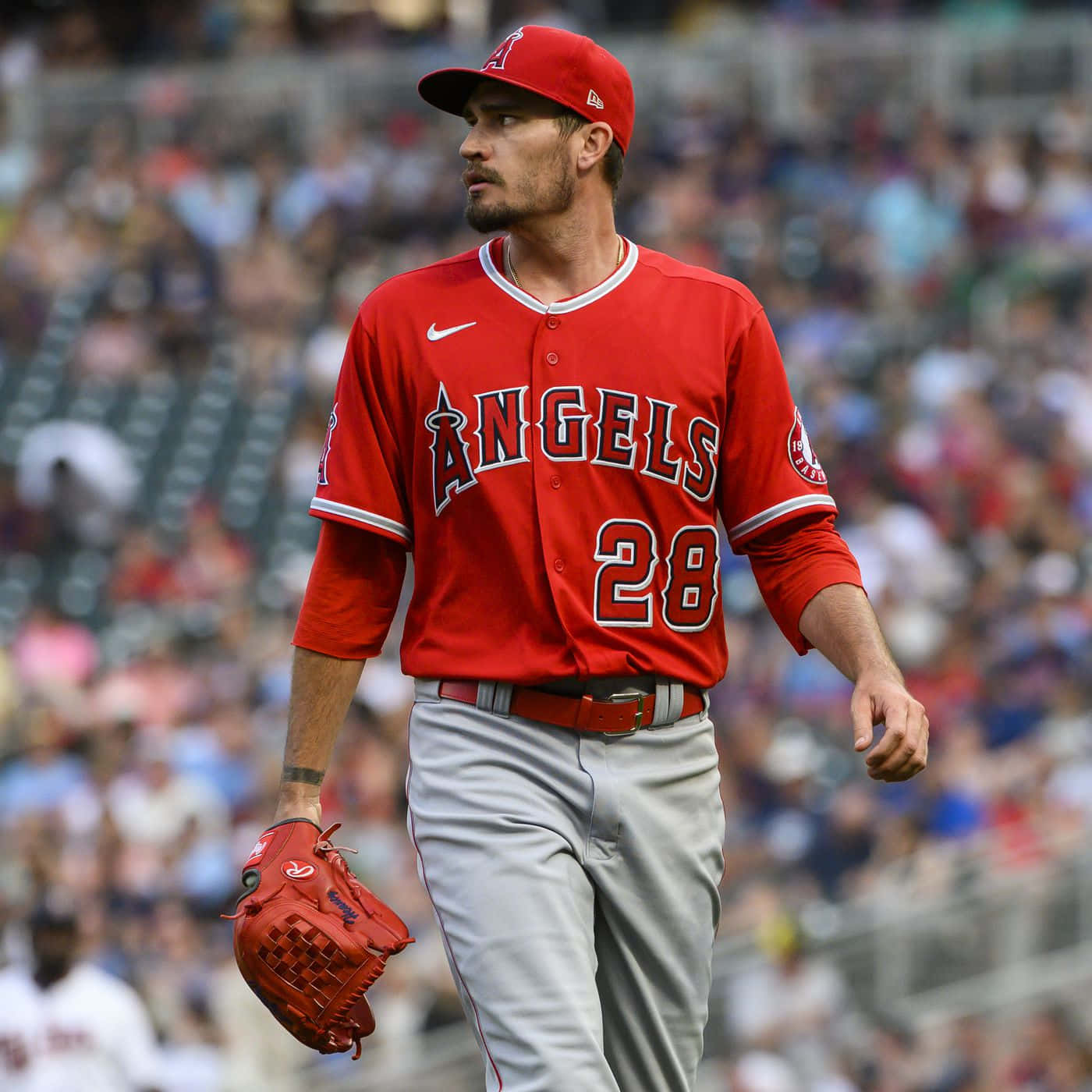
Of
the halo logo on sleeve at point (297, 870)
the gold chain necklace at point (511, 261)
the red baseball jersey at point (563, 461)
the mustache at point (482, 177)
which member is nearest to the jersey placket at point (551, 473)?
the red baseball jersey at point (563, 461)

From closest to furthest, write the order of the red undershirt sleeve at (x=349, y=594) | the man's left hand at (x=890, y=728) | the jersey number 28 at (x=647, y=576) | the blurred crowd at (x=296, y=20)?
the man's left hand at (x=890, y=728)
the jersey number 28 at (x=647, y=576)
the red undershirt sleeve at (x=349, y=594)
the blurred crowd at (x=296, y=20)

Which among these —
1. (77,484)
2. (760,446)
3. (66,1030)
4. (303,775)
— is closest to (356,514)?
(303,775)

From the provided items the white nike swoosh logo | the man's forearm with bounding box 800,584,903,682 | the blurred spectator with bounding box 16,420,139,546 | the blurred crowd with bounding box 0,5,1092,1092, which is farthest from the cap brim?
the blurred spectator with bounding box 16,420,139,546

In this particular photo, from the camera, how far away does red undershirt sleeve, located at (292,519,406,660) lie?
3.77m

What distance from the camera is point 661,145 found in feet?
48.6

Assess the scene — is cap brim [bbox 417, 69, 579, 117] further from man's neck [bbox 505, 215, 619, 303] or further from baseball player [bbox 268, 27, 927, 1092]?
man's neck [bbox 505, 215, 619, 303]

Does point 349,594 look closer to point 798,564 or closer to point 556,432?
point 556,432

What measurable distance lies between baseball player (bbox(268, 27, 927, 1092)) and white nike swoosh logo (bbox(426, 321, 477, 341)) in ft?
0.04

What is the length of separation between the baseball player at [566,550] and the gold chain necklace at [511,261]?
0.01 m

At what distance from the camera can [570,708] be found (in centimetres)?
363

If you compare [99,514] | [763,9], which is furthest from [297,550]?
[763,9]

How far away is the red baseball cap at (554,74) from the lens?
12.2ft

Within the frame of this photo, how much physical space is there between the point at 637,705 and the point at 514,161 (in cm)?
97

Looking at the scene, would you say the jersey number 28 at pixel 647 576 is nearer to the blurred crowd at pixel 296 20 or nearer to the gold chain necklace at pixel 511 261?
the gold chain necklace at pixel 511 261
